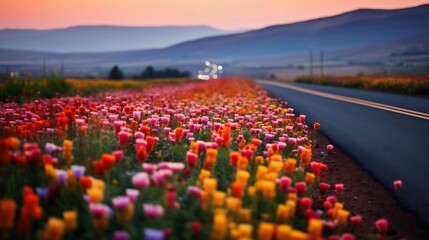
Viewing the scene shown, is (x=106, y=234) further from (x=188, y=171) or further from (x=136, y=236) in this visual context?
(x=188, y=171)

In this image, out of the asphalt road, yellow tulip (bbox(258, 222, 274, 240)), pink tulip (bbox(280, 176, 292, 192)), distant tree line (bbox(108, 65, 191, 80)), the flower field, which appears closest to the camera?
yellow tulip (bbox(258, 222, 274, 240))

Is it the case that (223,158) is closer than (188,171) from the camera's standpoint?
No

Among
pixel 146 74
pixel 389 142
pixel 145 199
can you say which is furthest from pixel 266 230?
pixel 146 74

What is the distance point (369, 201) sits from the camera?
520 cm

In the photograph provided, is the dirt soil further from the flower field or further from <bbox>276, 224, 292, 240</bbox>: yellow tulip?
<bbox>276, 224, 292, 240</bbox>: yellow tulip

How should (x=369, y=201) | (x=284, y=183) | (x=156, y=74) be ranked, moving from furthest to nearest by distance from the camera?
(x=156, y=74) < (x=369, y=201) < (x=284, y=183)

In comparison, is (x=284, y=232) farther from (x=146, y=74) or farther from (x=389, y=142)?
(x=146, y=74)

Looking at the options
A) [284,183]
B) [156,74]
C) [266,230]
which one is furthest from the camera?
[156,74]

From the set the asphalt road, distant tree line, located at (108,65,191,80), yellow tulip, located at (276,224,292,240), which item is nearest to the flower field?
yellow tulip, located at (276,224,292,240)

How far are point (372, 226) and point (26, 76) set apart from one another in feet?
50.4

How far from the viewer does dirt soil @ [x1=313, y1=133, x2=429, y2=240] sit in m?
4.19

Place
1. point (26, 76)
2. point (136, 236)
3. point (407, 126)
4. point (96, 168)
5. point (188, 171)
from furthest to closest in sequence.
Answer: point (26, 76), point (407, 126), point (188, 171), point (96, 168), point (136, 236)

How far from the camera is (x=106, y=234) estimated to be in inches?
125

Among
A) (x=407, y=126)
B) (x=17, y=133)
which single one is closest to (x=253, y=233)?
(x=17, y=133)
